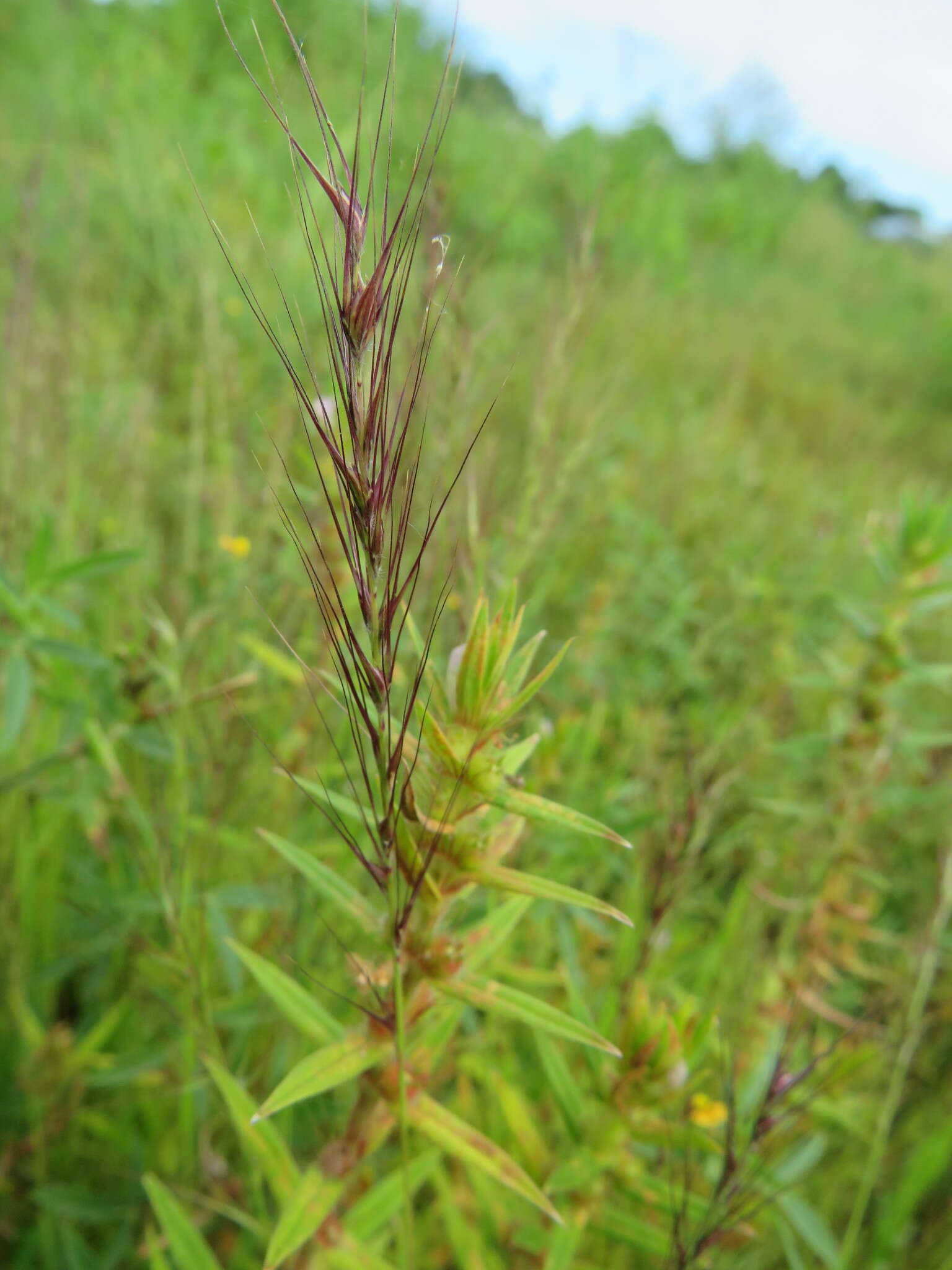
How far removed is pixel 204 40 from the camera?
6.49 m

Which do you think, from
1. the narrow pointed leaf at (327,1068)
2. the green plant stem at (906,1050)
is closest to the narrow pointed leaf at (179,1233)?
the narrow pointed leaf at (327,1068)

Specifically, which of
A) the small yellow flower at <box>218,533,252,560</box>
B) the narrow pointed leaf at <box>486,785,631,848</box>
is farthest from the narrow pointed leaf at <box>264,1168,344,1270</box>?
the small yellow flower at <box>218,533,252,560</box>

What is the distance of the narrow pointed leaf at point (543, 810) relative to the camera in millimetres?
573

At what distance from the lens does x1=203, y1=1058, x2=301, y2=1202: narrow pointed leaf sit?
770 millimetres

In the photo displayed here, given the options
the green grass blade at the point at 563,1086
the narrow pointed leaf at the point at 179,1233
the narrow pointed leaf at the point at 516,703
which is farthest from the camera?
the green grass blade at the point at 563,1086

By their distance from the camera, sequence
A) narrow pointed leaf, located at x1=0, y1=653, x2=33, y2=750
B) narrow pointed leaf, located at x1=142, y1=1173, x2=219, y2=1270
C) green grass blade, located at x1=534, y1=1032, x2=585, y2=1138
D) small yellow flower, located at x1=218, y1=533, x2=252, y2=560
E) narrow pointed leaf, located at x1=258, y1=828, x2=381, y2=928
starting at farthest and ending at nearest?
small yellow flower, located at x1=218, y1=533, x2=252, y2=560 → narrow pointed leaf, located at x1=0, y1=653, x2=33, y2=750 → green grass blade, located at x1=534, y1=1032, x2=585, y2=1138 → narrow pointed leaf, located at x1=142, y1=1173, x2=219, y2=1270 → narrow pointed leaf, located at x1=258, y1=828, x2=381, y2=928

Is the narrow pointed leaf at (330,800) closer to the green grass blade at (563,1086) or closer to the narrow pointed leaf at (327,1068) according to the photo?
the narrow pointed leaf at (327,1068)

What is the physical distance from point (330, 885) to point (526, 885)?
0.56ft

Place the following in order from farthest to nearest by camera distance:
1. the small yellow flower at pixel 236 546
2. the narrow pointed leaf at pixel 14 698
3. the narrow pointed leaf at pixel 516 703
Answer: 1. the small yellow flower at pixel 236 546
2. the narrow pointed leaf at pixel 14 698
3. the narrow pointed leaf at pixel 516 703

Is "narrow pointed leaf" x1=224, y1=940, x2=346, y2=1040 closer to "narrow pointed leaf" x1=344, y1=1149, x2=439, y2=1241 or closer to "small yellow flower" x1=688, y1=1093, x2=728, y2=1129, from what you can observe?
"narrow pointed leaf" x1=344, y1=1149, x2=439, y2=1241

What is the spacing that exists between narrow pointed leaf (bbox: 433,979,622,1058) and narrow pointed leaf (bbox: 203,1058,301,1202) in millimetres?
271

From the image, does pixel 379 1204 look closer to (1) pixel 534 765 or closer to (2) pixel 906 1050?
(1) pixel 534 765

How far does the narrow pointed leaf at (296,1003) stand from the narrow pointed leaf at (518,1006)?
6.3 inches

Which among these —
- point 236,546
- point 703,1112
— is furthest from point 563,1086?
point 236,546
